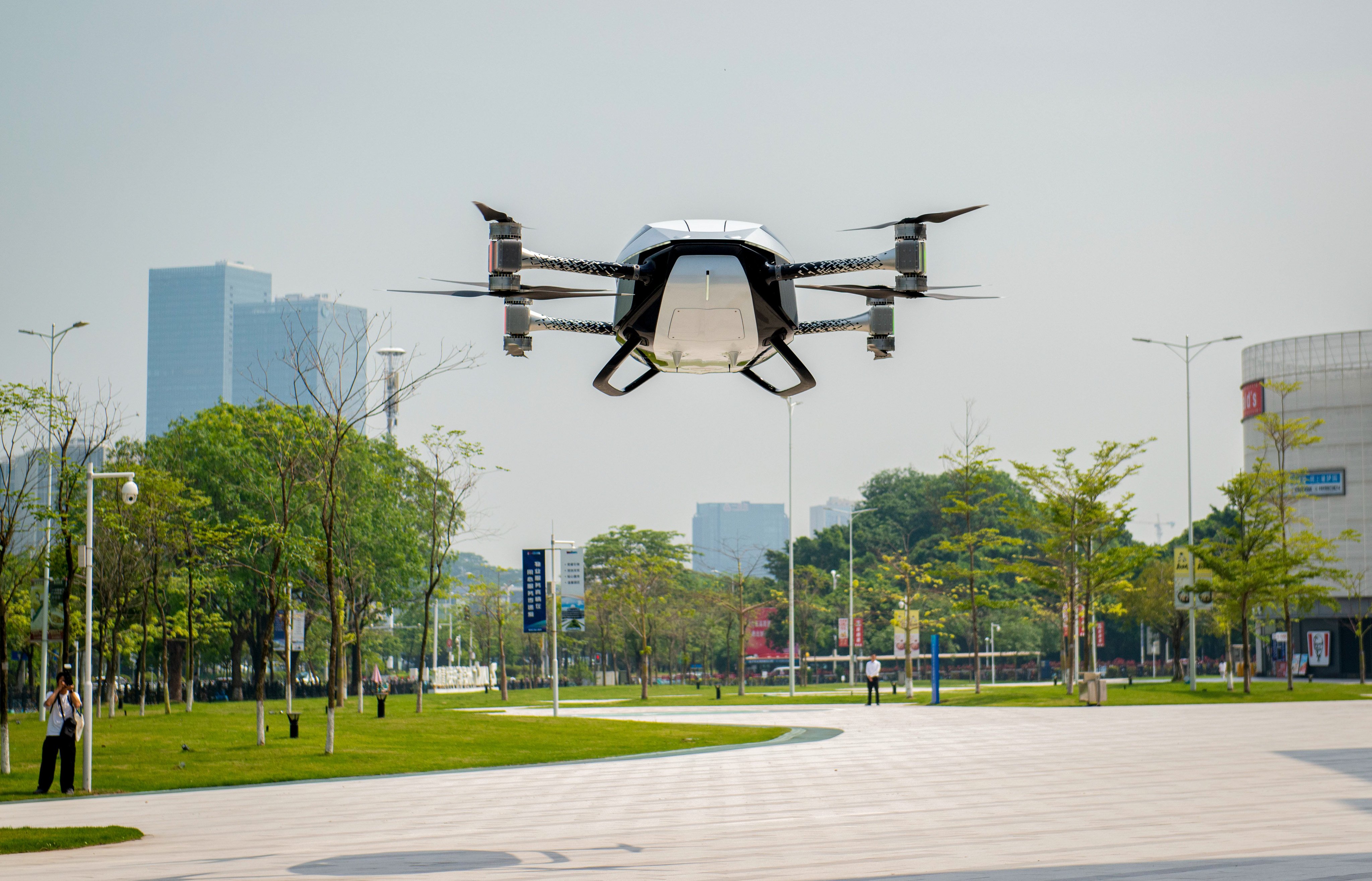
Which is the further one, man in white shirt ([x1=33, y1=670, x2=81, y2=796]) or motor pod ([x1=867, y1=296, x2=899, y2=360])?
man in white shirt ([x1=33, y1=670, x2=81, y2=796])

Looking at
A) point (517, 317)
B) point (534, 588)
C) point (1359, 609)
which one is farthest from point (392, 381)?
point (1359, 609)

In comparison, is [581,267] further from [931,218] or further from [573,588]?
[573,588]

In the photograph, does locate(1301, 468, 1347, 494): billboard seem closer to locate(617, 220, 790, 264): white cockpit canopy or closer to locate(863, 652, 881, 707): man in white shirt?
locate(863, 652, 881, 707): man in white shirt

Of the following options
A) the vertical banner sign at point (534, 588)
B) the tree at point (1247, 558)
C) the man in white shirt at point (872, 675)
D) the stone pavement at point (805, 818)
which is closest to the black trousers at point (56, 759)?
the stone pavement at point (805, 818)

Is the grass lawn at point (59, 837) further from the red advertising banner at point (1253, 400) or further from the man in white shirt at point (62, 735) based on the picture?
the red advertising banner at point (1253, 400)

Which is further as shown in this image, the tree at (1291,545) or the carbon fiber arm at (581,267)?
the tree at (1291,545)

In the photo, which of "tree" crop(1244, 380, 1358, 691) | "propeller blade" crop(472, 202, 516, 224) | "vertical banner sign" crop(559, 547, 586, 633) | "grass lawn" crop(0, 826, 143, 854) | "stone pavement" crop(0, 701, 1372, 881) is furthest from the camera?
"tree" crop(1244, 380, 1358, 691)

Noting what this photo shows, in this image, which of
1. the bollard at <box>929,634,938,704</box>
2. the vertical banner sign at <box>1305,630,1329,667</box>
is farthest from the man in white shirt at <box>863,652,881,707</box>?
the vertical banner sign at <box>1305,630,1329,667</box>
